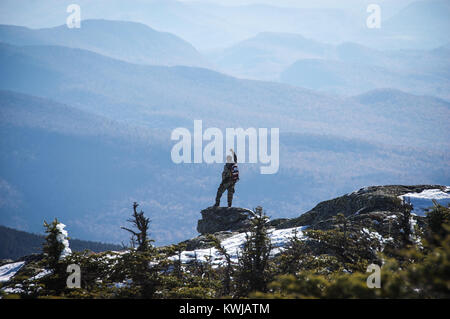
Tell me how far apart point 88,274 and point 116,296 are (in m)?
1.79

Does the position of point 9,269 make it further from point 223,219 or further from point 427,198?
point 427,198

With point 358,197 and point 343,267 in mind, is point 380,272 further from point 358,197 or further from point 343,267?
point 358,197

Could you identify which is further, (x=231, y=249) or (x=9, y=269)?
(x=9, y=269)

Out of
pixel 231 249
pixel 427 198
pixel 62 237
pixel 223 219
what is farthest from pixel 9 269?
pixel 427 198

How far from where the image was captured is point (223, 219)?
2102cm

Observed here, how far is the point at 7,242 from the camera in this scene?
96.3 meters

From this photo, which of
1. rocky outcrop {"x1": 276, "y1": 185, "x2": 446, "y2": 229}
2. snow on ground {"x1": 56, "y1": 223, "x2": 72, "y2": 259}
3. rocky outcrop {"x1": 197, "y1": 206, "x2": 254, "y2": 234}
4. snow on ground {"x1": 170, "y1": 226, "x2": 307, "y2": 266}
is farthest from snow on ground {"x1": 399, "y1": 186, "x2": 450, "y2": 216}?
snow on ground {"x1": 56, "y1": 223, "x2": 72, "y2": 259}

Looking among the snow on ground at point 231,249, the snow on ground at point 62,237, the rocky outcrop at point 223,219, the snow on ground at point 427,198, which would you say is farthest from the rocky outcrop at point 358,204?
the snow on ground at point 62,237

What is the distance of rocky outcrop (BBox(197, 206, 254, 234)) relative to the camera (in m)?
20.4

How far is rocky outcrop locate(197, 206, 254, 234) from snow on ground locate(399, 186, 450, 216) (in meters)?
6.65

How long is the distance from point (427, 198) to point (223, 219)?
8420 mm

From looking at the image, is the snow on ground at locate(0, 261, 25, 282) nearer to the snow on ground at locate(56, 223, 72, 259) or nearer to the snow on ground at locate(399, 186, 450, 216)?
the snow on ground at locate(56, 223, 72, 259)
